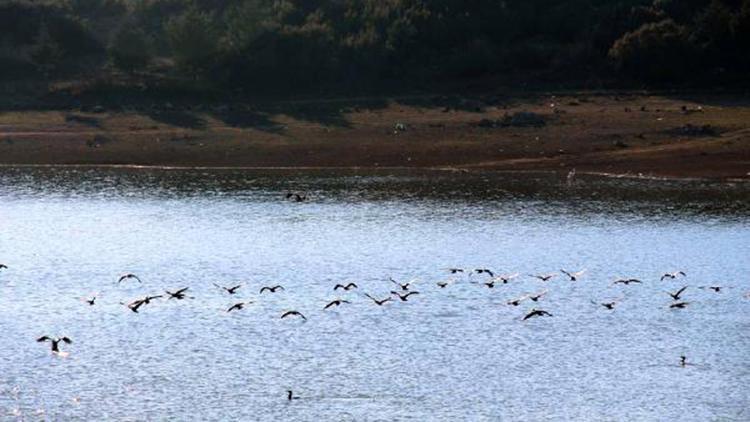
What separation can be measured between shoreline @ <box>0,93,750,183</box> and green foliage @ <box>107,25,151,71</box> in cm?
800

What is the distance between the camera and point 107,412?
3098 cm

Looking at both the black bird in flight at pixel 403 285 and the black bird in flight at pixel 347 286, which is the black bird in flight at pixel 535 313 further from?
the black bird in flight at pixel 347 286

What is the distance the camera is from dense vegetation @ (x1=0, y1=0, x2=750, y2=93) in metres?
82.1

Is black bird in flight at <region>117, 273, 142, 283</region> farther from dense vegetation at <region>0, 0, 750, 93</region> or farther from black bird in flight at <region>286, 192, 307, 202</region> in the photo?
dense vegetation at <region>0, 0, 750, 93</region>

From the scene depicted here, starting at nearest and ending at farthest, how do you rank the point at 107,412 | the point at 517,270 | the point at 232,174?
the point at 107,412 → the point at 517,270 → the point at 232,174

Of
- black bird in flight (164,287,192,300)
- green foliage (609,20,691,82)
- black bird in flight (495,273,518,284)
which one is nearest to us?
black bird in flight (164,287,192,300)

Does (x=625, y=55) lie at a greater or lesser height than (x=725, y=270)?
greater

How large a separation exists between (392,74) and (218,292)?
4355 centimetres

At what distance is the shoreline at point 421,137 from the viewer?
224 ft

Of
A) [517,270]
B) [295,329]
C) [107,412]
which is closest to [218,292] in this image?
[295,329]

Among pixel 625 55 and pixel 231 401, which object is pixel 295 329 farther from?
pixel 625 55

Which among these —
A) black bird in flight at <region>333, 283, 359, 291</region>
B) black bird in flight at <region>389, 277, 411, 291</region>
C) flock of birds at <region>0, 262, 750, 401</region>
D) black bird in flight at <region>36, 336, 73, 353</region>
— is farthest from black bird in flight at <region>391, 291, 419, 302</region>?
black bird in flight at <region>36, 336, 73, 353</region>

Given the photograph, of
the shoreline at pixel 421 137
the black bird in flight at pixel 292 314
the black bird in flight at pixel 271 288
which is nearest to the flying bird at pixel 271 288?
the black bird in flight at pixel 271 288

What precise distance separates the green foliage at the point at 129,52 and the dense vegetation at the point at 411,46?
80 millimetres
